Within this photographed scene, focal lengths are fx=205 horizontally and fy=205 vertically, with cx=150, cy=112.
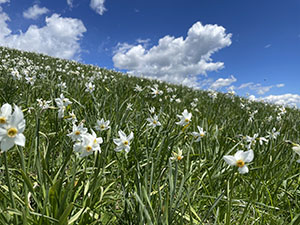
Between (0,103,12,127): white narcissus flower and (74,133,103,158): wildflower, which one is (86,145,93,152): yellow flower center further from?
(0,103,12,127): white narcissus flower

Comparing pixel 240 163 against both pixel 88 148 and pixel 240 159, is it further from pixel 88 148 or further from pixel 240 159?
pixel 88 148

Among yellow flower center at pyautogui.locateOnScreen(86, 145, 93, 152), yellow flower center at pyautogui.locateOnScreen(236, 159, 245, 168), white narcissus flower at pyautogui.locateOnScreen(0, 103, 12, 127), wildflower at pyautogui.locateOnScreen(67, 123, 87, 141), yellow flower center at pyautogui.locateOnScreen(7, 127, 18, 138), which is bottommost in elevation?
yellow flower center at pyautogui.locateOnScreen(236, 159, 245, 168)

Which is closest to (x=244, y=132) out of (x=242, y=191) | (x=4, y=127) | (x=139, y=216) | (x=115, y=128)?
(x=242, y=191)

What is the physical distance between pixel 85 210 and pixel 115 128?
58.1 inches

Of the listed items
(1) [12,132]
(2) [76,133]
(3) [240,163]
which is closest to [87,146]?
(2) [76,133]

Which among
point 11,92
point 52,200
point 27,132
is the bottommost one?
point 52,200

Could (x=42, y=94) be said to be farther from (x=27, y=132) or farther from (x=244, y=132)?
(x=244, y=132)

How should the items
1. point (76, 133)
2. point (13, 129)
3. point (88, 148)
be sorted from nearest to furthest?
point (13, 129)
point (88, 148)
point (76, 133)

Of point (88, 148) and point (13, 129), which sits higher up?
point (13, 129)

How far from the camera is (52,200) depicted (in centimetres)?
154

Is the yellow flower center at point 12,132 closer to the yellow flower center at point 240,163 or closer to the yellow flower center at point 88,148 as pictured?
the yellow flower center at point 88,148

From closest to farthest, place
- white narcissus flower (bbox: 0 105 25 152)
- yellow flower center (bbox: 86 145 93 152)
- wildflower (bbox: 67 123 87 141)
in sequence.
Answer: white narcissus flower (bbox: 0 105 25 152) < yellow flower center (bbox: 86 145 93 152) < wildflower (bbox: 67 123 87 141)

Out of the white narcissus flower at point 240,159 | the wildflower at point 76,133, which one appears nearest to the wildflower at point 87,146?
the wildflower at point 76,133

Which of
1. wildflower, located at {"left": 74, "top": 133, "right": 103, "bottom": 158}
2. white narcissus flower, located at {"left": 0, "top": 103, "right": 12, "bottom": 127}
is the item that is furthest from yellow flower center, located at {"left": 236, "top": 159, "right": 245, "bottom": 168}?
white narcissus flower, located at {"left": 0, "top": 103, "right": 12, "bottom": 127}
